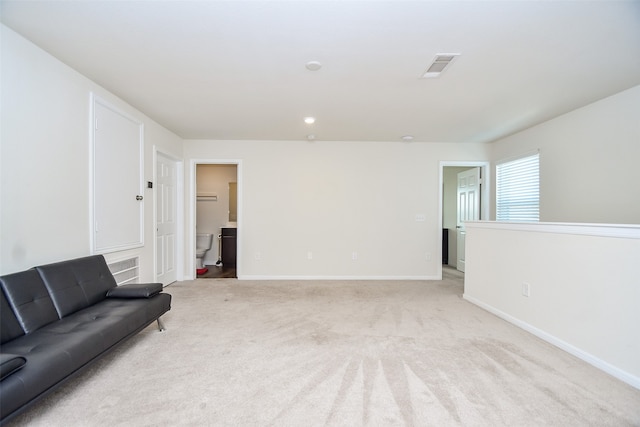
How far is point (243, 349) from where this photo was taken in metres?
2.43

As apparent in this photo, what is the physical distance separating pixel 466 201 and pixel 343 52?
15.5 feet

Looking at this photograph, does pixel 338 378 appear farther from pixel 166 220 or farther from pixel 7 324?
pixel 166 220

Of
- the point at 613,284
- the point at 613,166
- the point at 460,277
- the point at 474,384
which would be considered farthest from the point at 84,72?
the point at 460,277

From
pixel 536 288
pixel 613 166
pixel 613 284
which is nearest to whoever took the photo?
pixel 613 284

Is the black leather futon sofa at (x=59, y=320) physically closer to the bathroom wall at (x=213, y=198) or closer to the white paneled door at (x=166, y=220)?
the white paneled door at (x=166, y=220)

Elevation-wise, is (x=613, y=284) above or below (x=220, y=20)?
below

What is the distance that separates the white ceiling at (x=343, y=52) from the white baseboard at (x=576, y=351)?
8.07ft

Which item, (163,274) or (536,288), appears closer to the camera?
(536,288)

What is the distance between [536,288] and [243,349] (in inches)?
115

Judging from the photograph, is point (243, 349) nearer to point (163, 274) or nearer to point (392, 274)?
point (163, 274)

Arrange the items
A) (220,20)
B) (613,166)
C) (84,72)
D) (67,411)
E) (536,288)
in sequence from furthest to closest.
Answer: (613,166), (536,288), (84,72), (220,20), (67,411)

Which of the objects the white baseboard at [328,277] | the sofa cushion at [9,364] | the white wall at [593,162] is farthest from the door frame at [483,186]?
the sofa cushion at [9,364]

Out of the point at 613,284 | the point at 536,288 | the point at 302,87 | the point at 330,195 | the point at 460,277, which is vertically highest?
the point at 302,87

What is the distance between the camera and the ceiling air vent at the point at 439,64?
7.49 feet
